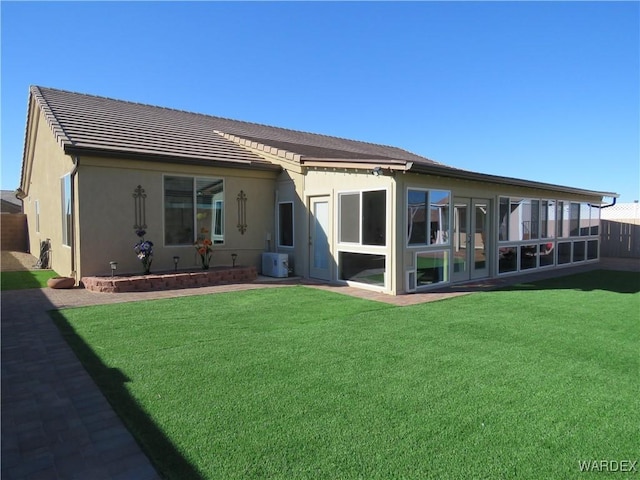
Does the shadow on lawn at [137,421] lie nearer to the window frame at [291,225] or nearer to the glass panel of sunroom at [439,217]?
the window frame at [291,225]

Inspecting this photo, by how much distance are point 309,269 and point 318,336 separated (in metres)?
5.58

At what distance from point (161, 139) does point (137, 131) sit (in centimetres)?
73

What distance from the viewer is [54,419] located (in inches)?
128

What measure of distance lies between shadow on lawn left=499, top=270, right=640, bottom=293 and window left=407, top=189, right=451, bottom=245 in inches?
78.0

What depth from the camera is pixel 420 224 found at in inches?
361

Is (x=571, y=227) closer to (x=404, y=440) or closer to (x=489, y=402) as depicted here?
(x=489, y=402)

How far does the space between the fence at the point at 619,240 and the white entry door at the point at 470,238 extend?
11700mm

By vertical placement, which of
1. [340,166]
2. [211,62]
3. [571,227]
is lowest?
[571,227]

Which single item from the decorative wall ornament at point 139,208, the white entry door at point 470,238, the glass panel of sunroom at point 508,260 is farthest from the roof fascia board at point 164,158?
the glass panel of sunroom at point 508,260

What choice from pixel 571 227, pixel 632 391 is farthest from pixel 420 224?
pixel 571 227

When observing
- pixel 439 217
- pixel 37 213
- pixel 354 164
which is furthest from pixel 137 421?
pixel 37 213

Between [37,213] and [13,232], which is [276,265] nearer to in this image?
[37,213]

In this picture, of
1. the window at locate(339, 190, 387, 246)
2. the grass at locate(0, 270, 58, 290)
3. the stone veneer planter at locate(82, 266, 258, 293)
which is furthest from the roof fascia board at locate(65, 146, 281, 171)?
the grass at locate(0, 270, 58, 290)

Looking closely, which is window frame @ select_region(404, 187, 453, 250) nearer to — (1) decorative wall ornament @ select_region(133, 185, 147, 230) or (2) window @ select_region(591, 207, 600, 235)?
(1) decorative wall ornament @ select_region(133, 185, 147, 230)
